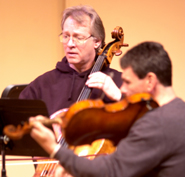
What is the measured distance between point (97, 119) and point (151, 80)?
8.7 inches

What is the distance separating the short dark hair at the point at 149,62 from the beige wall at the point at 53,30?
1784 mm

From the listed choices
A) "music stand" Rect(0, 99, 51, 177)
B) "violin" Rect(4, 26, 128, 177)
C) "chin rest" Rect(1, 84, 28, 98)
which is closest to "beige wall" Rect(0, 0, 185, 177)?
"violin" Rect(4, 26, 128, 177)

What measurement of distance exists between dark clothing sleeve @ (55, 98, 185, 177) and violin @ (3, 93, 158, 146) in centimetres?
6

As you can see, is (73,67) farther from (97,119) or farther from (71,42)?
(97,119)

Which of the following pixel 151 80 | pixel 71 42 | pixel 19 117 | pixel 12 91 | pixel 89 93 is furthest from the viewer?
pixel 12 91

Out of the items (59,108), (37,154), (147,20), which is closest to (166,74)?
(37,154)

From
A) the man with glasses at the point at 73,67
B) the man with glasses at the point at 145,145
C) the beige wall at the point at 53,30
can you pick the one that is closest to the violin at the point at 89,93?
the man with glasses at the point at 73,67

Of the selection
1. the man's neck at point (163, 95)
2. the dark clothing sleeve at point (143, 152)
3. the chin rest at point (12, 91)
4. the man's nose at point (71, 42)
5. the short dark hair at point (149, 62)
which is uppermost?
the short dark hair at point (149, 62)

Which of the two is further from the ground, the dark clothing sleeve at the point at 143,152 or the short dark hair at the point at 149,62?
the short dark hair at the point at 149,62

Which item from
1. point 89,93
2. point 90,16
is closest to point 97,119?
point 89,93

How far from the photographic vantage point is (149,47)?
1.39 metres

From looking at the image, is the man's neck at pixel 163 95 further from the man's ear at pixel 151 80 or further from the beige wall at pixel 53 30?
the beige wall at pixel 53 30

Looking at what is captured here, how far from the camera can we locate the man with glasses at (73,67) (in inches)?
81.0

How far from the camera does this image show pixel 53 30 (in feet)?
11.5
